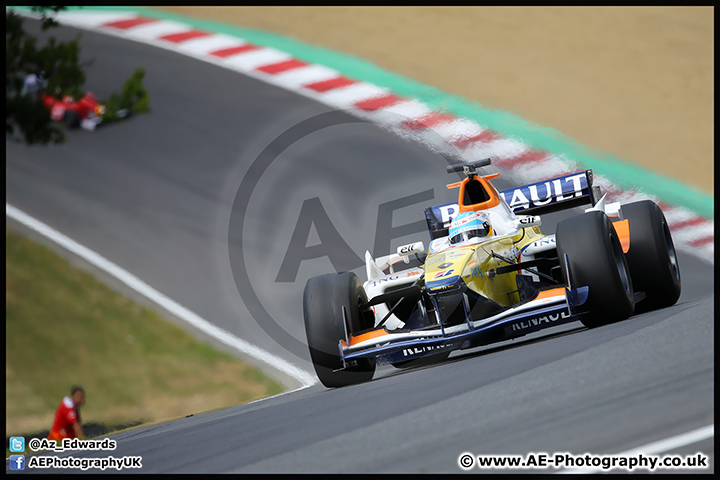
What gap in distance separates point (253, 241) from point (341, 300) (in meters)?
6.00

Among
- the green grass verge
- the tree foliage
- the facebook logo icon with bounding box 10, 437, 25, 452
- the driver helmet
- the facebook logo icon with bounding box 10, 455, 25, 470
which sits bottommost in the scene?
the green grass verge

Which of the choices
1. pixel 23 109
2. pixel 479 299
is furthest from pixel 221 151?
pixel 479 299

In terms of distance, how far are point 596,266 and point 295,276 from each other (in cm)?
674

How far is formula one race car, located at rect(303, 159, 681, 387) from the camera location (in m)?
7.29

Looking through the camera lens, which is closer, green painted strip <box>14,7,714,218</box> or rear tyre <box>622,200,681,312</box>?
rear tyre <box>622,200,681,312</box>

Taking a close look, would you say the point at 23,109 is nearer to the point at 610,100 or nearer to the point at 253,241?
the point at 253,241

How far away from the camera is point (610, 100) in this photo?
→ 18.2 meters

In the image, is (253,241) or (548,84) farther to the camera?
(548,84)

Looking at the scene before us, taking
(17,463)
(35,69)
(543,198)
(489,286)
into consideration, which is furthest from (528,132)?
(17,463)

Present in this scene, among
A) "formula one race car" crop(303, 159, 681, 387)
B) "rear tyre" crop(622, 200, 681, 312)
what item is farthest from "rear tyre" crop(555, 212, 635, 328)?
"rear tyre" crop(622, 200, 681, 312)

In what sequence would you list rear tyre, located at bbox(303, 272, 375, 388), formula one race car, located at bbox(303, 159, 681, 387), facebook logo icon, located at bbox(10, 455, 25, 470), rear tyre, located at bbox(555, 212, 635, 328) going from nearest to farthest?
facebook logo icon, located at bbox(10, 455, 25, 470), rear tyre, located at bbox(555, 212, 635, 328), formula one race car, located at bbox(303, 159, 681, 387), rear tyre, located at bbox(303, 272, 375, 388)

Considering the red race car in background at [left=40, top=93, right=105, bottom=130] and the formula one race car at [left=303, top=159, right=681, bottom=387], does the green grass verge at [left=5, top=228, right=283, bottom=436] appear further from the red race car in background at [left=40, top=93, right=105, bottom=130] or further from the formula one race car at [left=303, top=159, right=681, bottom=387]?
the red race car in background at [left=40, top=93, right=105, bottom=130]

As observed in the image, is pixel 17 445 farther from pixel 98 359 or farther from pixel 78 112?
pixel 78 112

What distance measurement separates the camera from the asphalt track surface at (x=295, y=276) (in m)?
4.93
